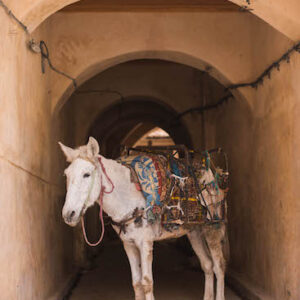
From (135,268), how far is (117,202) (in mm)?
873

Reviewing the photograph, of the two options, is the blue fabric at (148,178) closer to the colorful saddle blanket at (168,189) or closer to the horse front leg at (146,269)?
the colorful saddle blanket at (168,189)

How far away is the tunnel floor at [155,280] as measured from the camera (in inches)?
289

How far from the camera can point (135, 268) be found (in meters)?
5.73

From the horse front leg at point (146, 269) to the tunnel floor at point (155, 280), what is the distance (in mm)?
1678

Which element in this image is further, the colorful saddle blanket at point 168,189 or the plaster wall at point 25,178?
the colorful saddle blanket at point 168,189

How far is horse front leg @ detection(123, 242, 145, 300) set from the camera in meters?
5.66

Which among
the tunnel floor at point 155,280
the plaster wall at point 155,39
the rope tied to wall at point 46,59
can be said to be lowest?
the tunnel floor at point 155,280

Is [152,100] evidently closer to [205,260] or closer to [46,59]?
[46,59]

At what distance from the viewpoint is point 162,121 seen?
47.1 ft

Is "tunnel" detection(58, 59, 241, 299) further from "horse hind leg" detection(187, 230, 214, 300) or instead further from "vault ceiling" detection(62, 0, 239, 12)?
"horse hind leg" detection(187, 230, 214, 300)

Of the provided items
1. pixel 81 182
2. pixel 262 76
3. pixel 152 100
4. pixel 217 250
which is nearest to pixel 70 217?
pixel 81 182

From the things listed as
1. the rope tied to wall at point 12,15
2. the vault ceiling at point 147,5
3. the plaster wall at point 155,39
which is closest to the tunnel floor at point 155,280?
the plaster wall at point 155,39

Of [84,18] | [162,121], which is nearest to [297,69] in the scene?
[84,18]

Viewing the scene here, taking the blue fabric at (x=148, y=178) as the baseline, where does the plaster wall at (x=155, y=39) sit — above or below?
above
